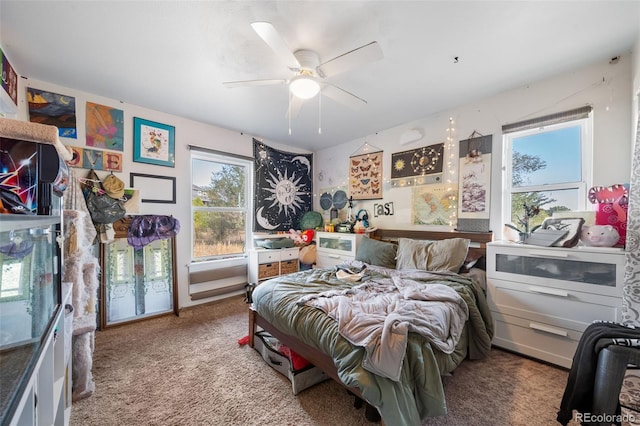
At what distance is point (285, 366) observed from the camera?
5.88 feet

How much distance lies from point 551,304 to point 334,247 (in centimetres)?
246

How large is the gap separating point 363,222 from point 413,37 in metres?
2.45

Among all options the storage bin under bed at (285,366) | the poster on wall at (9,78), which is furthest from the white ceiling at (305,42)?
the storage bin under bed at (285,366)

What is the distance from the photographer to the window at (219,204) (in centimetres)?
341

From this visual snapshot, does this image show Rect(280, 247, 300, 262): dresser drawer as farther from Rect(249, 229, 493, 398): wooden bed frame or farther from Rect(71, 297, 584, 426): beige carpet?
Rect(71, 297, 584, 426): beige carpet

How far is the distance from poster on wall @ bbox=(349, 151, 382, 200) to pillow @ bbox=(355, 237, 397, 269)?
89 centimetres

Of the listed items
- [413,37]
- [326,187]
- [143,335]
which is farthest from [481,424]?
[326,187]

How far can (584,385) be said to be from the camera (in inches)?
44.6

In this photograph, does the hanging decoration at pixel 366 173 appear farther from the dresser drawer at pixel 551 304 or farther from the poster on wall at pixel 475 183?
the dresser drawer at pixel 551 304

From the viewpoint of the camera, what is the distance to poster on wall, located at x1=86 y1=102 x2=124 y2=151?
8.48 feet

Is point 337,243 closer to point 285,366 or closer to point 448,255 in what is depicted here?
point 448,255

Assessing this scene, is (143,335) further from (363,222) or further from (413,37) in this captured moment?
(413,37)

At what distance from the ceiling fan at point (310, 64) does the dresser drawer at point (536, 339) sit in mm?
2417

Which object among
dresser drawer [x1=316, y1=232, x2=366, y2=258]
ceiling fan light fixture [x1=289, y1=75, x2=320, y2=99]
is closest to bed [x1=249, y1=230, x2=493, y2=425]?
dresser drawer [x1=316, y1=232, x2=366, y2=258]
